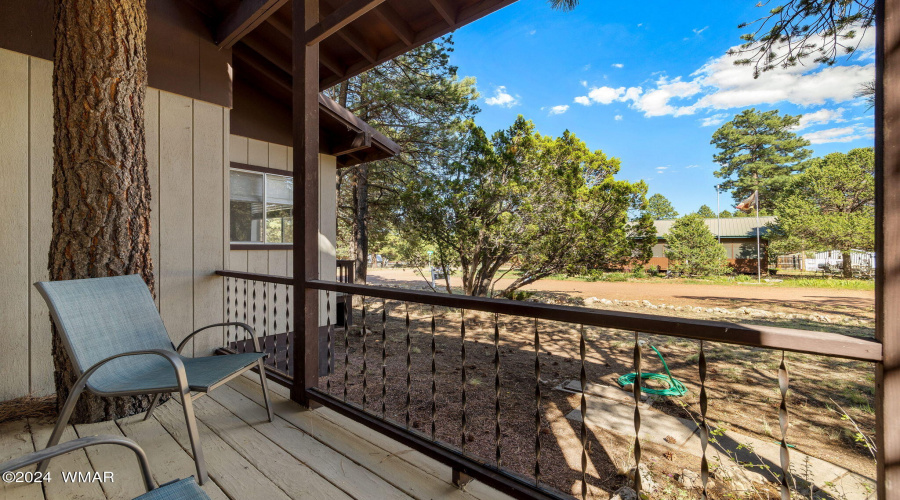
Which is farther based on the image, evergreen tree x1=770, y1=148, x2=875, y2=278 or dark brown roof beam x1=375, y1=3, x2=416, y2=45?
evergreen tree x1=770, y1=148, x2=875, y2=278

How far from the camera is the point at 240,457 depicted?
1.83m

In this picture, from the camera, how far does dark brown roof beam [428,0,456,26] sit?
279 cm

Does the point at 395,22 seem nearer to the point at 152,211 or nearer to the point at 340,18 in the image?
the point at 340,18

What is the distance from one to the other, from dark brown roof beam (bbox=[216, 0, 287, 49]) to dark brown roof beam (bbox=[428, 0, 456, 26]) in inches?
45.0

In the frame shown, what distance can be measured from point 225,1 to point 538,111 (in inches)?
1577

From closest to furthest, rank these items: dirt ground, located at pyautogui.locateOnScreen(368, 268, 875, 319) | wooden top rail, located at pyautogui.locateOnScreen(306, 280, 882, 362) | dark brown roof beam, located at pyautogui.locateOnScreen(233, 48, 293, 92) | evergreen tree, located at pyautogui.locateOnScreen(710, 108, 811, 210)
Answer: wooden top rail, located at pyautogui.locateOnScreen(306, 280, 882, 362) → dark brown roof beam, located at pyautogui.locateOnScreen(233, 48, 293, 92) → dirt ground, located at pyautogui.locateOnScreen(368, 268, 875, 319) → evergreen tree, located at pyautogui.locateOnScreen(710, 108, 811, 210)

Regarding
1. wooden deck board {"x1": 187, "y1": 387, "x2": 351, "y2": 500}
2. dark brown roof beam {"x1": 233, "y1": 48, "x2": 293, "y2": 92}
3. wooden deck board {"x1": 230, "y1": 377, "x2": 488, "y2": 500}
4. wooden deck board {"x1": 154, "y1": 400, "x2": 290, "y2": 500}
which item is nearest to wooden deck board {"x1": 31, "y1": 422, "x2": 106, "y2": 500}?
wooden deck board {"x1": 154, "y1": 400, "x2": 290, "y2": 500}

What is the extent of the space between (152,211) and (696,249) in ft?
65.1

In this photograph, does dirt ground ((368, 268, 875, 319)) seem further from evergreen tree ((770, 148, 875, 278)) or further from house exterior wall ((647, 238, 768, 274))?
house exterior wall ((647, 238, 768, 274))

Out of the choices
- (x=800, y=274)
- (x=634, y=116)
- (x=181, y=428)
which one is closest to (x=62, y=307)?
(x=181, y=428)

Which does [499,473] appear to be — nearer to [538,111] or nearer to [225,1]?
[225,1]

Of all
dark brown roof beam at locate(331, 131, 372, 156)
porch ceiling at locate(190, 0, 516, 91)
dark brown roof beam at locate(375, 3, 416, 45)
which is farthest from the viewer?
dark brown roof beam at locate(331, 131, 372, 156)

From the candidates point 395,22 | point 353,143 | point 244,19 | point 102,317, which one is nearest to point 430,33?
point 395,22

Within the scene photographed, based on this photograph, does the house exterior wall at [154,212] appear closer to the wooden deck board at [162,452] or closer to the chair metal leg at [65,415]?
the wooden deck board at [162,452]
